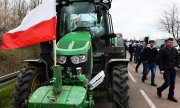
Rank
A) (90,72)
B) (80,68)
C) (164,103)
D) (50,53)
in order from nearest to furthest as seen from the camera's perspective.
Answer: (80,68)
(90,72)
(50,53)
(164,103)

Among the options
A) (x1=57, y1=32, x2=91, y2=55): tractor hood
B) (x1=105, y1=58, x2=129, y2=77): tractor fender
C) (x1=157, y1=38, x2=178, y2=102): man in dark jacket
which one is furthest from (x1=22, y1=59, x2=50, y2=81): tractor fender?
(x1=157, y1=38, x2=178, y2=102): man in dark jacket

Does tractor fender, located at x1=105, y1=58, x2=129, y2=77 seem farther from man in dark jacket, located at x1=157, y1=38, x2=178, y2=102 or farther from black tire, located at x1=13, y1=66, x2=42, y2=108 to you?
man in dark jacket, located at x1=157, y1=38, x2=178, y2=102

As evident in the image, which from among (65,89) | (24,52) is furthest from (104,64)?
(24,52)

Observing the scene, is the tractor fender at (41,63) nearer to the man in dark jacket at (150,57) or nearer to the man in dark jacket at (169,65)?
the man in dark jacket at (169,65)

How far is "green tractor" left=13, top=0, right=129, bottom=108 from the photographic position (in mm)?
7254

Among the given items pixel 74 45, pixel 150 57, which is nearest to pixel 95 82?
pixel 74 45

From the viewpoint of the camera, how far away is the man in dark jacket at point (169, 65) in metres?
12.1

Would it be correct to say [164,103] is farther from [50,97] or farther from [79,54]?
[50,97]

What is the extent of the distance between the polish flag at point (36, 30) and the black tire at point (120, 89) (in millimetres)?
2140

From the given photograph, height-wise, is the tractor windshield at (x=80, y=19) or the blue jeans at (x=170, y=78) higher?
the tractor windshield at (x=80, y=19)

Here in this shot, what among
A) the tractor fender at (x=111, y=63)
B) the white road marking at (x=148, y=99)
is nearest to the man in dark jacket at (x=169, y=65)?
the white road marking at (x=148, y=99)

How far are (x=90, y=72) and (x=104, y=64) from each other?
1.01 m

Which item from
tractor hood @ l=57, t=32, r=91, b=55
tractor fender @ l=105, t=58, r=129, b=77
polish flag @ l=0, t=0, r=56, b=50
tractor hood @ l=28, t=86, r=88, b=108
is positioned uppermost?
polish flag @ l=0, t=0, r=56, b=50

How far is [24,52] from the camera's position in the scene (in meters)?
19.9
